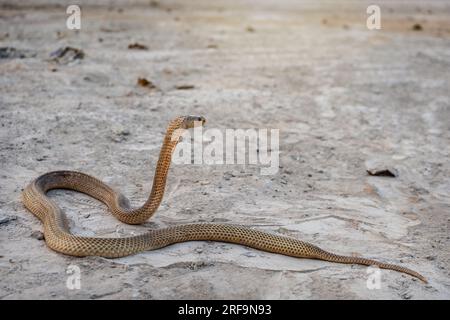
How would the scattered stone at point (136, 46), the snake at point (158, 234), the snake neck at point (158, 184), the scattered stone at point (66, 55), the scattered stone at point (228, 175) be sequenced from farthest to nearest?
the scattered stone at point (136, 46), the scattered stone at point (66, 55), the scattered stone at point (228, 175), the snake neck at point (158, 184), the snake at point (158, 234)

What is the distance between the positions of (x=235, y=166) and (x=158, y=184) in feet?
7.09

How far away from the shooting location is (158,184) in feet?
18.1

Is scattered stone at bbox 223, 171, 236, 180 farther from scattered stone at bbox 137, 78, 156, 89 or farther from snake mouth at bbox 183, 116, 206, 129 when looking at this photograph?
scattered stone at bbox 137, 78, 156, 89

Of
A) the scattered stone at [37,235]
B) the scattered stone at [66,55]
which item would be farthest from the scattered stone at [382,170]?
the scattered stone at [66,55]

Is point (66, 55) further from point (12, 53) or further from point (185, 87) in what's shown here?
point (185, 87)

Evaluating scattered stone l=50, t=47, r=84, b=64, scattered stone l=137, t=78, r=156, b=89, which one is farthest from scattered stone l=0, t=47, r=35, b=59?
scattered stone l=137, t=78, r=156, b=89

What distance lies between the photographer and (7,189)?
6375 millimetres

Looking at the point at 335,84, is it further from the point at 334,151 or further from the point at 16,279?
the point at 16,279

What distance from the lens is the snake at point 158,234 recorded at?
5.01 metres

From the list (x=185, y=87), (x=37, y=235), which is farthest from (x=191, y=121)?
(x=185, y=87)

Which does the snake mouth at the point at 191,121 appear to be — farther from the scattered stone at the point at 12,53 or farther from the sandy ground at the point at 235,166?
the scattered stone at the point at 12,53

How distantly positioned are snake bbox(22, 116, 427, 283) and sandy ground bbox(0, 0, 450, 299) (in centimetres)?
9

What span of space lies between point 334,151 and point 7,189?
14.1 feet
